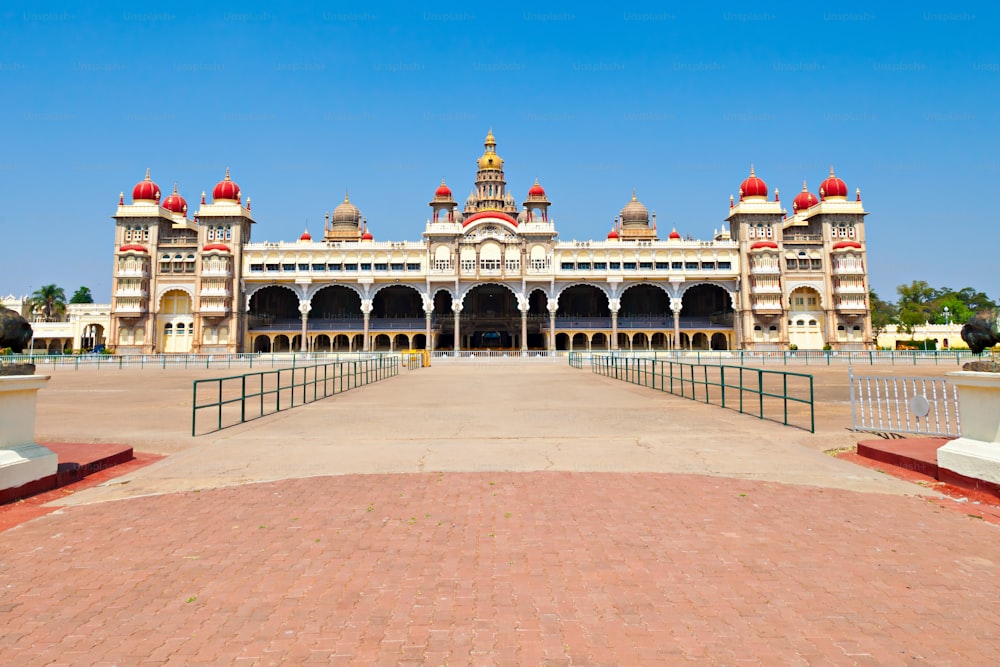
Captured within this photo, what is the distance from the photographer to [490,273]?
58.1 metres

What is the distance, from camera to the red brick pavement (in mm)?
3072

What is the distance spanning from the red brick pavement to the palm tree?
99557mm

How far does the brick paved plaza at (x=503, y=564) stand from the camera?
10.2ft

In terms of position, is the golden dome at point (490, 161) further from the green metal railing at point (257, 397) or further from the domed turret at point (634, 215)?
the green metal railing at point (257, 397)

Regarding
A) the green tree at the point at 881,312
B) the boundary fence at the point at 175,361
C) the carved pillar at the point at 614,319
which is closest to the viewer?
the boundary fence at the point at 175,361

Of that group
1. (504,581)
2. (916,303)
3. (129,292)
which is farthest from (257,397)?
(916,303)

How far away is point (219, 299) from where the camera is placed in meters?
57.2

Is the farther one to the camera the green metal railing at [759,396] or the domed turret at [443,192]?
the domed turret at [443,192]

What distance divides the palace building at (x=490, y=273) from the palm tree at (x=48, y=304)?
121 ft

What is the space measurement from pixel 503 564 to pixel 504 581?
11.8 inches

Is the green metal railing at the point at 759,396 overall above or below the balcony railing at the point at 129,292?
below

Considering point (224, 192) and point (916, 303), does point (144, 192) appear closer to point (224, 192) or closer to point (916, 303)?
point (224, 192)

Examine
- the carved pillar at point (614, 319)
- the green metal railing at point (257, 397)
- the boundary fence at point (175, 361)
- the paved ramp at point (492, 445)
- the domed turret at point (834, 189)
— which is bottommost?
the paved ramp at point (492, 445)

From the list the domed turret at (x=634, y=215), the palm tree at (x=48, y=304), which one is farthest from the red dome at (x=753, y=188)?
the palm tree at (x=48, y=304)
